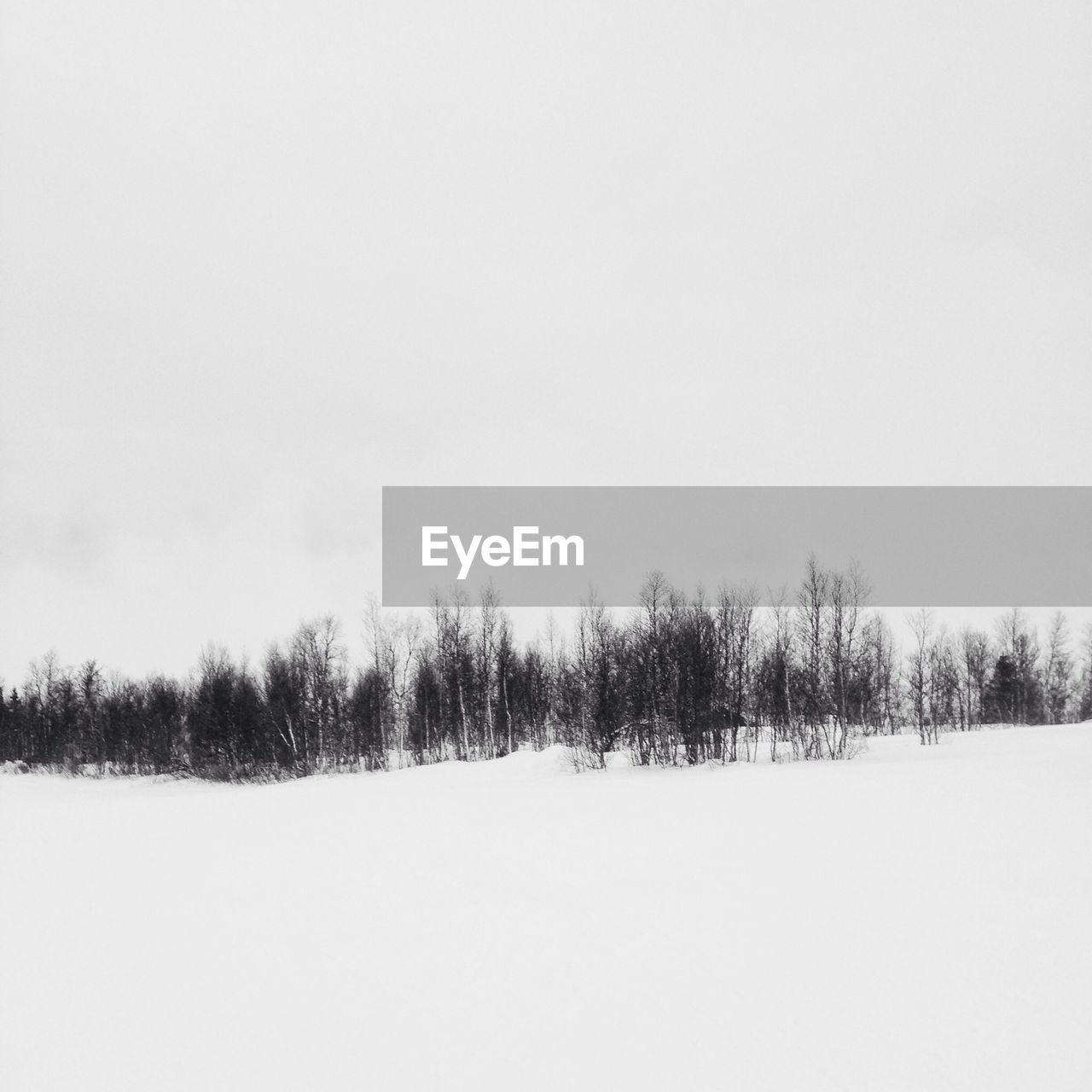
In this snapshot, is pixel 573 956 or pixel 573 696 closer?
pixel 573 956

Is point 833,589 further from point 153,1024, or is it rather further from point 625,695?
point 153,1024

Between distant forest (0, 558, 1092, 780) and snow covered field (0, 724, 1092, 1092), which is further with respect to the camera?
distant forest (0, 558, 1092, 780)

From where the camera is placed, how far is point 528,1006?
5941 millimetres

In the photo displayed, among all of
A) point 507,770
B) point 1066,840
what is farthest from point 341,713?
point 1066,840

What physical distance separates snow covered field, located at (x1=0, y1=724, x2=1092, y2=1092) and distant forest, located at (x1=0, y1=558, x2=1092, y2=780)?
22.5m

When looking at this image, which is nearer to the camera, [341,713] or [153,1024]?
[153,1024]

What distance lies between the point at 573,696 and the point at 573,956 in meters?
37.2

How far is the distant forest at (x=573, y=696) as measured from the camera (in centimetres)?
3722

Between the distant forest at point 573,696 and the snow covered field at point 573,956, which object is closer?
the snow covered field at point 573,956

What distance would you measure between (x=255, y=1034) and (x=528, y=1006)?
2.17 meters

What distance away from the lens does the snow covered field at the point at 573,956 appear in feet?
16.7

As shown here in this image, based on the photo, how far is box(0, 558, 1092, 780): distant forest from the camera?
122ft

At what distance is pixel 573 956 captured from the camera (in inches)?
279

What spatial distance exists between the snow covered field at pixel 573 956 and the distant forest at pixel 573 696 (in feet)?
73.9
